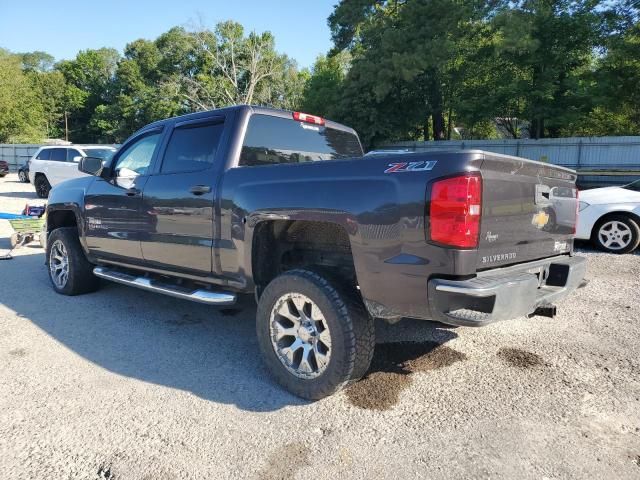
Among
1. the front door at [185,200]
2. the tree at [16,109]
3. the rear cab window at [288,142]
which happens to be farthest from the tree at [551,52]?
the tree at [16,109]

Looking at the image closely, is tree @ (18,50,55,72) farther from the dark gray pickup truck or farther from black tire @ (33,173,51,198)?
the dark gray pickup truck

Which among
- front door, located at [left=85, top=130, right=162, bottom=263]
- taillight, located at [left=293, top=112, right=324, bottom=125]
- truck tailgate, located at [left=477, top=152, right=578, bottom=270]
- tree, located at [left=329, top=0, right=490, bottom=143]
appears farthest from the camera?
tree, located at [left=329, top=0, right=490, bottom=143]

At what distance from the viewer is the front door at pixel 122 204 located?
461cm

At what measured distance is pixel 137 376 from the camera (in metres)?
3.52

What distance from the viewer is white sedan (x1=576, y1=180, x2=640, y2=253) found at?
766cm

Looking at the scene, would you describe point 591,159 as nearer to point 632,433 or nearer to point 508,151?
point 508,151

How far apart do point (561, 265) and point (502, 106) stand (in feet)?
83.6

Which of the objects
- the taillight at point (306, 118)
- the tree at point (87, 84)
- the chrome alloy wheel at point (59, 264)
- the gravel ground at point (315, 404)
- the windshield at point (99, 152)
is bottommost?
the gravel ground at point (315, 404)

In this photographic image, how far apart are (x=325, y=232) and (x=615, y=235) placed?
6.49m

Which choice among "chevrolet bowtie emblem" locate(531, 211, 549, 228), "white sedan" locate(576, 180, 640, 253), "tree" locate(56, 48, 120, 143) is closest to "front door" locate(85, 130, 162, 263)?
"chevrolet bowtie emblem" locate(531, 211, 549, 228)

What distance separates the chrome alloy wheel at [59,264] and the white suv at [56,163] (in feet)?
38.9

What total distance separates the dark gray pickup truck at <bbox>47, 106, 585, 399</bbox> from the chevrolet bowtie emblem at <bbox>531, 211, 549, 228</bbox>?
0.02 metres

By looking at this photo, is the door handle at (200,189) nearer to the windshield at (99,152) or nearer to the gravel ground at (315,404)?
the gravel ground at (315,404)

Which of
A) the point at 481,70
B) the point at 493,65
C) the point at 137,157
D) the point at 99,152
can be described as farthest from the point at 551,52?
the point at 137,157
